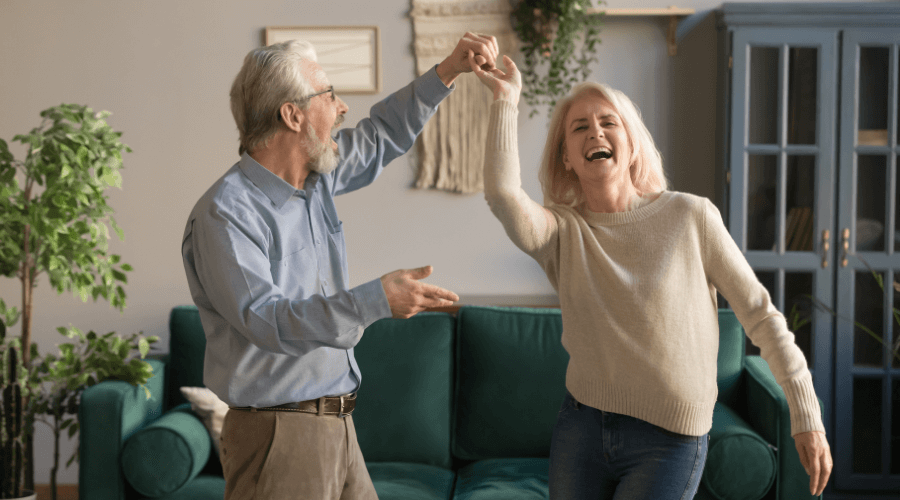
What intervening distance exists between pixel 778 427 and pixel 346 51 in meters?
2.15

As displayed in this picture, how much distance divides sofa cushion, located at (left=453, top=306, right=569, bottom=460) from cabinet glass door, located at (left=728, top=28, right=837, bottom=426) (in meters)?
0.90

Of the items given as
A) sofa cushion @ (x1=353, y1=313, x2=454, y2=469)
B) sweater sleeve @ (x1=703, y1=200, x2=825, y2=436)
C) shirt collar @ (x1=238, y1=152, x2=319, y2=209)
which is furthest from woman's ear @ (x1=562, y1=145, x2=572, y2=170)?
sofa cushion @ (x1=353, y1=313, x2=454, y2=469)

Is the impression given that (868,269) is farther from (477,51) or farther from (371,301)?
(371,301)

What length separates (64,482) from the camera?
3029 mm

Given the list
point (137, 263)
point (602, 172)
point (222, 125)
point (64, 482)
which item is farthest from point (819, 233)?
point (64, 482)

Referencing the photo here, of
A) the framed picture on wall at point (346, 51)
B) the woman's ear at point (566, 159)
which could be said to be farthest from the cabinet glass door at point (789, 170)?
the woman's ear at point (566, 159)

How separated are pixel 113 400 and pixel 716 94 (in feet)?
8.36

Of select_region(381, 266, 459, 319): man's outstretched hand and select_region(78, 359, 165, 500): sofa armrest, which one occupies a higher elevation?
select_region(381, 266, 459, 319): man's outstretched hand

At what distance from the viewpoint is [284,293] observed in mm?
1248

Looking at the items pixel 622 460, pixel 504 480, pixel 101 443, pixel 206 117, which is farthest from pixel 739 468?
pixel 206 117

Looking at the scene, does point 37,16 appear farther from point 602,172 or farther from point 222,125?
point 602,172

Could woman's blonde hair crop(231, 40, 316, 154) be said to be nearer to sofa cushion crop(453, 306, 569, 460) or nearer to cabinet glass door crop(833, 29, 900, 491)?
sofa cushion crop(453, 306, 569, 460)

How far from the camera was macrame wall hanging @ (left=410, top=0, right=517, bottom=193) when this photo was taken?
2.88 meters

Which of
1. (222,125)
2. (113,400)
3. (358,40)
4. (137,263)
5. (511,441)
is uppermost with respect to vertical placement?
(358,40)
